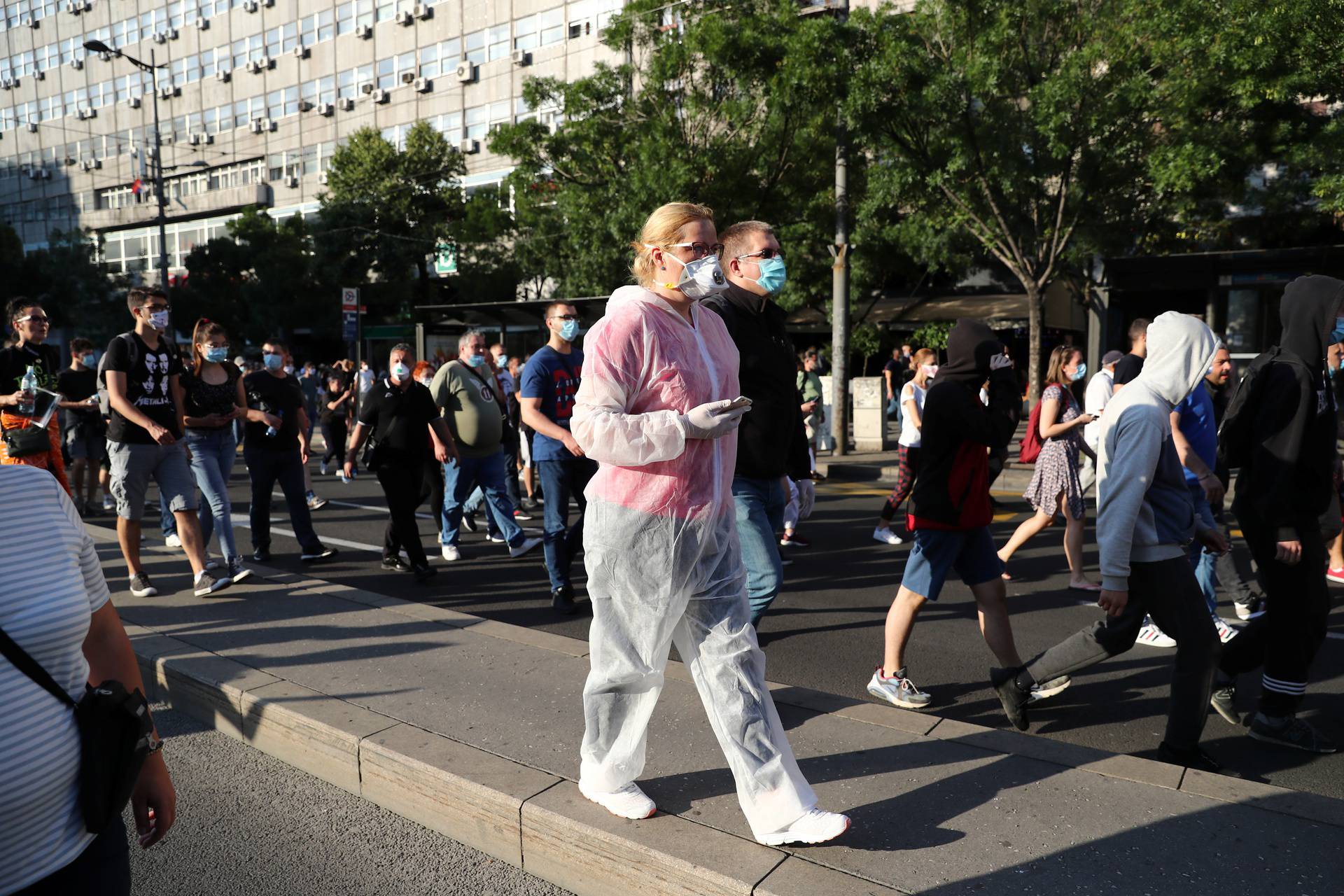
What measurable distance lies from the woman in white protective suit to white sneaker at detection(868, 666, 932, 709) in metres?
1.63

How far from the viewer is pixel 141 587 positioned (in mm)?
6305

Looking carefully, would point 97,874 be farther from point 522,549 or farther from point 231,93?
point 231,93

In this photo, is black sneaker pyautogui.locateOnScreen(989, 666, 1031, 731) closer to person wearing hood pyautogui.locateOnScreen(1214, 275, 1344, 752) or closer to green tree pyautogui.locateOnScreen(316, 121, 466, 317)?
person wearing hood pyautogui.locateOnScreen(1214, 275, 1344, 752)

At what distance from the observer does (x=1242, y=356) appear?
19.5m

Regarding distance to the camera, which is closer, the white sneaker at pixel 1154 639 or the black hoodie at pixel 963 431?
the black hoodie at pixel 963 431

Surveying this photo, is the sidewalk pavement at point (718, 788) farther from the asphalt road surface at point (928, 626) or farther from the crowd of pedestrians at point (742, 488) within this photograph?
the asphalt road surface at point (928, 626)

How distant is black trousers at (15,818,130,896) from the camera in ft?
5.51

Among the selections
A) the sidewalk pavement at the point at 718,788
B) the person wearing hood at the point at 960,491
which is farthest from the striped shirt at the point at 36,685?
the person wearing hood at the point at 960,491

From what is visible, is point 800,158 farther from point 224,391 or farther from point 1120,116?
point 224,391

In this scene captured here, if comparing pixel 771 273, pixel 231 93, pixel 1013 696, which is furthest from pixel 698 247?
pixel 231 93

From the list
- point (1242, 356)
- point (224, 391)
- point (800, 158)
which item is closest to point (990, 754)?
point (224, 391)

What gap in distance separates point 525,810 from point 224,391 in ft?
16.6

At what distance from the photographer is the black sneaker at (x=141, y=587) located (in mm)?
6277

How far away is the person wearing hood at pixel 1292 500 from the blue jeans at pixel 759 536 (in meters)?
1.92
